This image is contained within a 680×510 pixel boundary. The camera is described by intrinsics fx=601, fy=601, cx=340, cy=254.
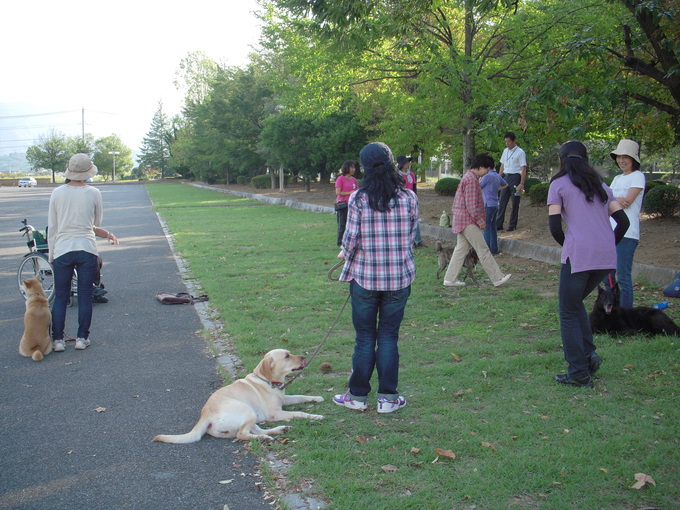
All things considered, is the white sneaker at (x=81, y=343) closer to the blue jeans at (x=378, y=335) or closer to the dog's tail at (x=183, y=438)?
the dog's tail at (x=183, y=438)

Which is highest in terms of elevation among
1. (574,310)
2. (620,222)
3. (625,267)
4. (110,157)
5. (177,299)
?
(110,157)

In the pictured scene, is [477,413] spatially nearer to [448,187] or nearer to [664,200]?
[664,200]

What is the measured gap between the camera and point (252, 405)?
4.59 m

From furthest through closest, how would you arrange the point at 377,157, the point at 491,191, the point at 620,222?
the point at 491,191 < the point at 620,222 < the point at 377,157

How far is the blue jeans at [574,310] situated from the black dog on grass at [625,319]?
1513 mm

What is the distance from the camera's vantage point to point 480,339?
664cm

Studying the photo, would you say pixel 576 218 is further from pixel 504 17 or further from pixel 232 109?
pixel 232 109

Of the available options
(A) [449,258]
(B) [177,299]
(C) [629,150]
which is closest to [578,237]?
(C) [629,150]

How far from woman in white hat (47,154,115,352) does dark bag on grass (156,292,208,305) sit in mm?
2246

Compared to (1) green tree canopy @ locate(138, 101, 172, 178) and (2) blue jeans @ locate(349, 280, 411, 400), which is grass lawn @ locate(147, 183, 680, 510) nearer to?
(2) blue jeans @ locate(349, 280, 411, 400)

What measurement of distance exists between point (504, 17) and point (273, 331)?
11210 millimetres

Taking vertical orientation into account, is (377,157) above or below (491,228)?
above

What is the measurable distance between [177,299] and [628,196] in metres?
6.18

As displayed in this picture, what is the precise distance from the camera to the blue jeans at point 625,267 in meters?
6.74
